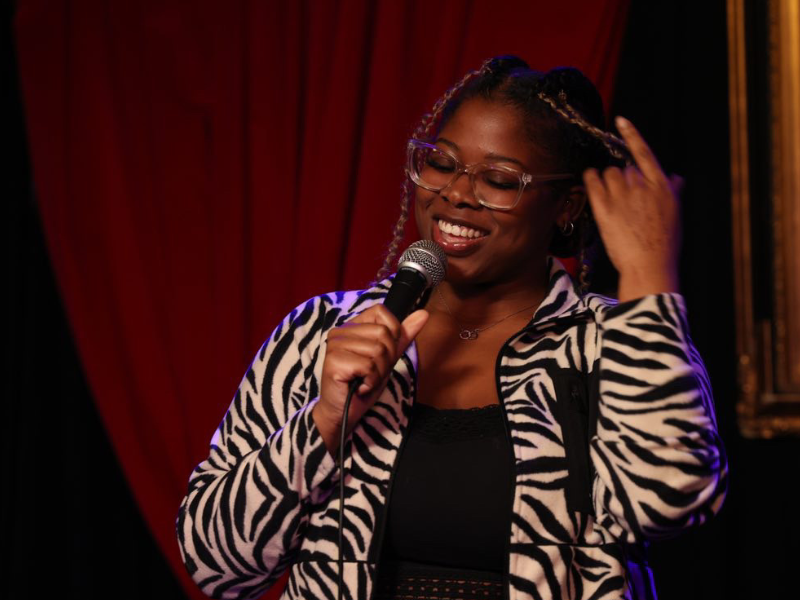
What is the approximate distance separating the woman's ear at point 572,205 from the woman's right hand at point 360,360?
47 centimetres

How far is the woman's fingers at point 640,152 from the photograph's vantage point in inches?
56.7

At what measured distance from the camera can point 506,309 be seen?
1756mm

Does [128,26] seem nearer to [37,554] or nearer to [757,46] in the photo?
[37,554]

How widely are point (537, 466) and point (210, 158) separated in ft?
4.59

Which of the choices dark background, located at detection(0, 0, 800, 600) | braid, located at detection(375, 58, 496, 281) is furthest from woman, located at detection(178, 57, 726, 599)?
dark background, located at detection(0, 0, 800, 600)

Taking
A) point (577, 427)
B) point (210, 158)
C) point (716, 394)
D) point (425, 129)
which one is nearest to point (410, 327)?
point (577, 427)

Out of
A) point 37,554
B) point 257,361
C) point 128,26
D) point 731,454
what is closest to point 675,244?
point 257,361

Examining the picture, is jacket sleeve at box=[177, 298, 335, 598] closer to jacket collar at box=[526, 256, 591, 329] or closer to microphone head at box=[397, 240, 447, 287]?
microphone head at box=[397, 240, 447, 287]

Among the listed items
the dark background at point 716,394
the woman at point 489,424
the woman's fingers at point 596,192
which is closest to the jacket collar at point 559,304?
the woman at point 489,424

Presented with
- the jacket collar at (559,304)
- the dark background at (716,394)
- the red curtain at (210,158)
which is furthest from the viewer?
the red curtain at (210,158)

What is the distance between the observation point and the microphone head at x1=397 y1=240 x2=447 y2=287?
1423 mm

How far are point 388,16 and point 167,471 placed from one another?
1238 mm

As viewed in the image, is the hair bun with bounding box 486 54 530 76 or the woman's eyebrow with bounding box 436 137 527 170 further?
the hair bun with bounding box 486 54 530 76

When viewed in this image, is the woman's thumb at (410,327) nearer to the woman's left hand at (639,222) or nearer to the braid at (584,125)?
the woman's left hand at (639,222)
